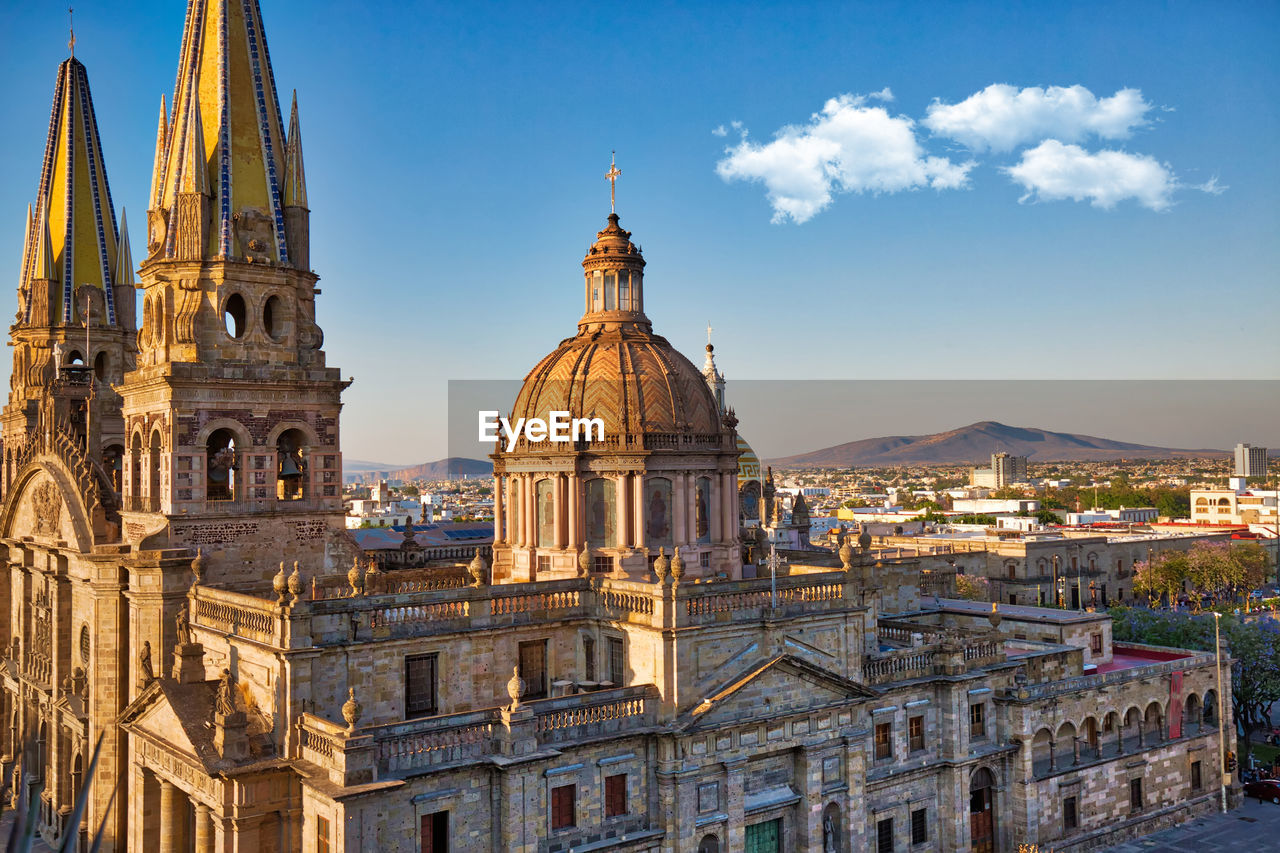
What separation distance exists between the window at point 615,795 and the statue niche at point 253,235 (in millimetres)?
21484

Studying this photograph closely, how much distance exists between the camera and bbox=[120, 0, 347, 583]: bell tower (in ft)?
113

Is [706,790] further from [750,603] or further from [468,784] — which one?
[468,784]

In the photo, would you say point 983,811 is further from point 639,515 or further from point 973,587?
point 973,587

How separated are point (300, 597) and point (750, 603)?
43.2 ft

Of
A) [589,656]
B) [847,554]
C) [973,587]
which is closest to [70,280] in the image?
[589,656]

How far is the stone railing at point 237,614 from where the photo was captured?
27.5m

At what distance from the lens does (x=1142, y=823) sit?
137 ft

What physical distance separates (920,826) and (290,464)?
85.5 ft

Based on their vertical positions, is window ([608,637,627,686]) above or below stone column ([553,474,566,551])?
below

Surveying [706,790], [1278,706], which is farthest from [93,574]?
[1278,706]

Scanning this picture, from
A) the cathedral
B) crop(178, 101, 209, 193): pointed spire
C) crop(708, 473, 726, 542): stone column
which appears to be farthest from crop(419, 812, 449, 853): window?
Answer: crop(178, 101, 209, 193): pointed spire

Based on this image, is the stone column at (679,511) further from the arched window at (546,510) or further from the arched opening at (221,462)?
the arched opening at (221,462)

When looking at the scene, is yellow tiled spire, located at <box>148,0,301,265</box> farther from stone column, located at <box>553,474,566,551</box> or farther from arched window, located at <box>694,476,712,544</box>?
arched window, located at <box>694,476,712,544</box>

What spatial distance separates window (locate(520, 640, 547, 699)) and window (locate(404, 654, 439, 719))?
3127mm
